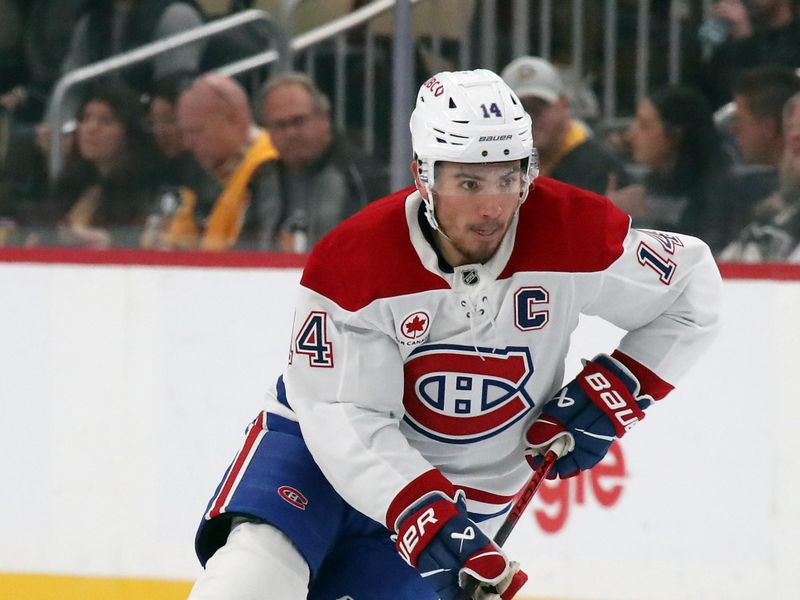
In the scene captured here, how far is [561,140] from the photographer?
3.43 metres

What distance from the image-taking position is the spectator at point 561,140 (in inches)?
134

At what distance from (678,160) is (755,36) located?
1.05 ft

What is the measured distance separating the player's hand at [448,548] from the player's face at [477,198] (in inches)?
15.8

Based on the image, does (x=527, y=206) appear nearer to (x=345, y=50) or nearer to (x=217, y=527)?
(x=217, y=527)

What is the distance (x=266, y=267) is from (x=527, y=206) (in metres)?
1.26

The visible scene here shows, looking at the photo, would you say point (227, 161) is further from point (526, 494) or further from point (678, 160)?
point (526, 494)

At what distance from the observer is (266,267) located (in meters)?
3.51

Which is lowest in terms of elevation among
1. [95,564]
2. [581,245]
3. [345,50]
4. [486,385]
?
[95,564]

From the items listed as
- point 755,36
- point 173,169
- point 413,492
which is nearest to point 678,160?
point 755,36

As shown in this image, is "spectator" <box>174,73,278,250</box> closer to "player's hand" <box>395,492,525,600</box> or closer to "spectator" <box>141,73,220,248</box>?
"spectator" <box>141,73,220,248</box>

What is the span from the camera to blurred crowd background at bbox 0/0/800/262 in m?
3.36

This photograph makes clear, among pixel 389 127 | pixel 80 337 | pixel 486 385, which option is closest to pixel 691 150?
pixel 389 127

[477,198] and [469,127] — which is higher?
[469,127]

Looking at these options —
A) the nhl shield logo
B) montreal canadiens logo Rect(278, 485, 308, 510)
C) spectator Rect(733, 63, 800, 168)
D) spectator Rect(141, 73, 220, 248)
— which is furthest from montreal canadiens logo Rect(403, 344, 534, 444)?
spectator Rect(141, 73, 220, 248)
